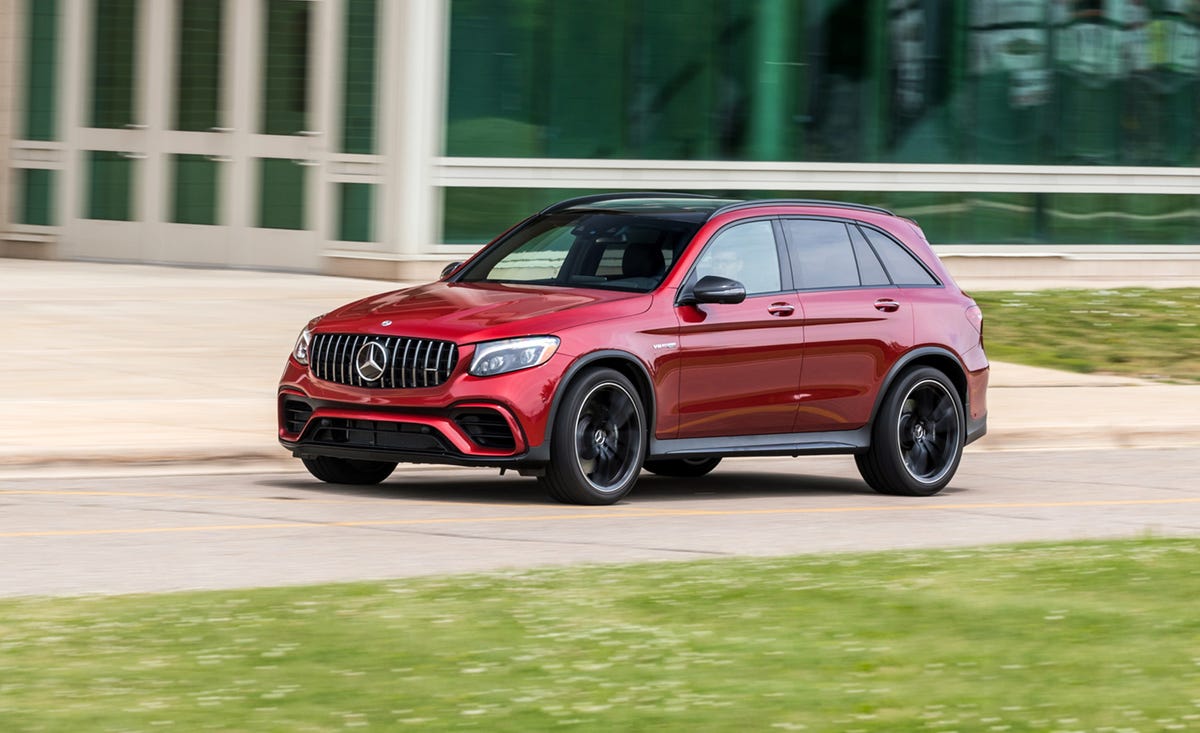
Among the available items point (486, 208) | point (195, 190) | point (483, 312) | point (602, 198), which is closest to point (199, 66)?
point (195, 190)

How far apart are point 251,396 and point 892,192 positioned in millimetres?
13914

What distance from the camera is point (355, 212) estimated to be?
24.7 metres

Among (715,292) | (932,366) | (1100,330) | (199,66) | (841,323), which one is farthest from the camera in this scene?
(199,66)

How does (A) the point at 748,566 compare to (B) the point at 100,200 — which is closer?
(A) the point at 748,566

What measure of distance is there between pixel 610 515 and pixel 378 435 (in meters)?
1.18

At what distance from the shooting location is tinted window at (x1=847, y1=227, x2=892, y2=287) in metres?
12.3

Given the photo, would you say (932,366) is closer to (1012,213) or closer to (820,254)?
(820,254)


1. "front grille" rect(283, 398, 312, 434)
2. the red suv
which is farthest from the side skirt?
"front grille" rect(283, 398, 312, 434)

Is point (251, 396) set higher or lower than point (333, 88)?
lower

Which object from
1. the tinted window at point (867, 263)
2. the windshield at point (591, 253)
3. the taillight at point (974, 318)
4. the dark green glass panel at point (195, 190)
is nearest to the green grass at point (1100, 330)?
the taillight at point (974, 318)

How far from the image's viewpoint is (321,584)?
8.12m

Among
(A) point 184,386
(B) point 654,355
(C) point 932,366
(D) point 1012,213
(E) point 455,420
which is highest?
(D) point 1012,213

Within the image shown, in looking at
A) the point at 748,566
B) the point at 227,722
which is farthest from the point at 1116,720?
the point at 748,566

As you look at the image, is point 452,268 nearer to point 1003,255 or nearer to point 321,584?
point 321,584
